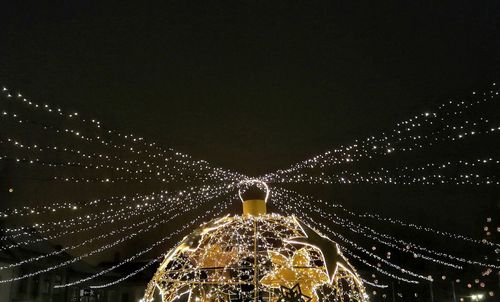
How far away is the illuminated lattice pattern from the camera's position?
7531 millimetres

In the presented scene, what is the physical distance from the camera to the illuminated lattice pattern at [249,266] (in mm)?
7531

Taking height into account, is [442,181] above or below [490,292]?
above

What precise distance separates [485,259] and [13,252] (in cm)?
1990

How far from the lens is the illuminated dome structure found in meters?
7.48

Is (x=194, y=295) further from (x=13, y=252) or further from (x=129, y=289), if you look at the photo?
(x=129, y=289)

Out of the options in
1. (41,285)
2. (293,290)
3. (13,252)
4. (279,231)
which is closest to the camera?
(293,290)

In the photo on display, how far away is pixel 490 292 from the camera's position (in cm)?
2300

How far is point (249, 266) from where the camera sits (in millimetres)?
7465

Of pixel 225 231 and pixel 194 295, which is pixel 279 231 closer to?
pixel 225 231

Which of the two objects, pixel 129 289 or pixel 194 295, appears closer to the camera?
pixel 194 295

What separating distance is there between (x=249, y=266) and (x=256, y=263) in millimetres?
180

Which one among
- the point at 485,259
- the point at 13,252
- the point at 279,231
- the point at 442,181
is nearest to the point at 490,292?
the point at 485,259

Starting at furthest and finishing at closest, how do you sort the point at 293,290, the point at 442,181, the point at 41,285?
the point at 41,285 < the point at 442,181 < the point at 293,290

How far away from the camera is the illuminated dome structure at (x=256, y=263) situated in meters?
7.48
